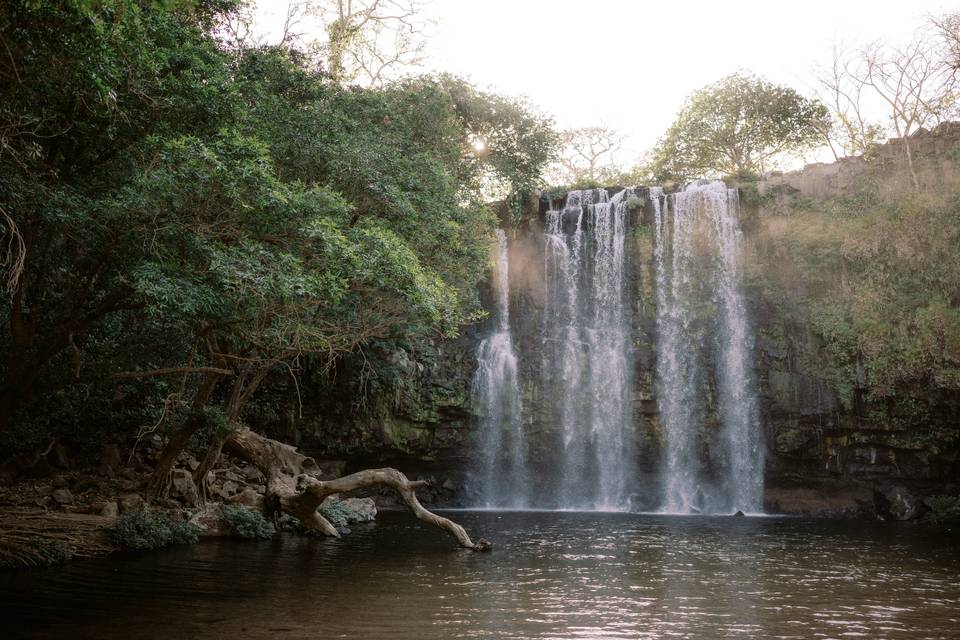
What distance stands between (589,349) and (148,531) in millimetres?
18783

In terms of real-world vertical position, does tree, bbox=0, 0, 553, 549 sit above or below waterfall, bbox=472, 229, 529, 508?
above

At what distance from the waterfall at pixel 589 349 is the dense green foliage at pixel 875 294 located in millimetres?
5894

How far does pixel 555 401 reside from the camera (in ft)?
92.2

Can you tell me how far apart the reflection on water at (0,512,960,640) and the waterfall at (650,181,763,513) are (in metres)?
10.1

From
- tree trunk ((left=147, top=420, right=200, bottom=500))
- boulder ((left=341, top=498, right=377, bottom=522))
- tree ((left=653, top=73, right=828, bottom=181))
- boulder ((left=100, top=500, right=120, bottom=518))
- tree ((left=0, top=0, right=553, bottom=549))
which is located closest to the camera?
tree ((left=0, top=0, right=553, bottom=549))

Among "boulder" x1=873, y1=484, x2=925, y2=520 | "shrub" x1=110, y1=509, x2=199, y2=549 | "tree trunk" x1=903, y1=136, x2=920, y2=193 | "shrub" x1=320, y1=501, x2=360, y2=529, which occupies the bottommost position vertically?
"boulder" x1=873, y1=484, x2=925, y2=520

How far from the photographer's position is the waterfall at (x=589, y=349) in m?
27.3

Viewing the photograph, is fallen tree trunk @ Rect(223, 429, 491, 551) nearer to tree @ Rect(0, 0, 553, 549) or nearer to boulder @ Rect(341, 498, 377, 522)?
tree @ Rect(0, 0, 553, 549)

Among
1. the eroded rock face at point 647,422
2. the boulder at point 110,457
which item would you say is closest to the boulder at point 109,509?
the boulder at point 110,457

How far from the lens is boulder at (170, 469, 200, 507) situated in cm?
1662

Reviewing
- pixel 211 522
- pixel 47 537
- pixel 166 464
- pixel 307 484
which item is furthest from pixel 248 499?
pixel 47 537

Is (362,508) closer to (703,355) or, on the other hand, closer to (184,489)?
(184,489)

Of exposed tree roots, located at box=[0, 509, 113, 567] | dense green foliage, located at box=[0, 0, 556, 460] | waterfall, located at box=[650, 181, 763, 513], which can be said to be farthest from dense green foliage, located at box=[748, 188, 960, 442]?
exposed tree roots, located at box=[0, 509, 113, 567]

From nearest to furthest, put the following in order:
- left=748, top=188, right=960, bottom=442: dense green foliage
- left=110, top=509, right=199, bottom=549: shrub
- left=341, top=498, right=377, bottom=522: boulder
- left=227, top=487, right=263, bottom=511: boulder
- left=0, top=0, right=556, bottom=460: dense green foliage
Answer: left=0, top=0, right=556, bottom=460: dense green foliage < left=110, top=509, right=199, bottom=549: shrub < left=227, top=487, right=263, bottom=511: boulder < left=341, top=498, right=377, bottom=522: boulder < left=748, top=188, right=960, bottom=442: dense green foliage
